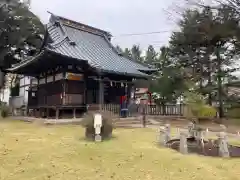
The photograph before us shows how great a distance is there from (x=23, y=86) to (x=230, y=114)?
22.5 meters

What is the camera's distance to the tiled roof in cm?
1768

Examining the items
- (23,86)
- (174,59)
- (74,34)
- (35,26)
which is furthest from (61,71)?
(23,86)

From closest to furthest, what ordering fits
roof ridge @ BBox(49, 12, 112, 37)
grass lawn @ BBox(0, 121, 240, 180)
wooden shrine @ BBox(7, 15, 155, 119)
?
grass lawn @ BBox(0, 121, 240, 180)
wooden shrine @ BBox(7, 15, 155, 119)
roof ridge @ BBox(49, 12, 112, 37)

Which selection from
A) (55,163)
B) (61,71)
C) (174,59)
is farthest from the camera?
(174,59)

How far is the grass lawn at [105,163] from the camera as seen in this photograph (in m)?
5.69

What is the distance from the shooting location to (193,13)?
20484 millimetres

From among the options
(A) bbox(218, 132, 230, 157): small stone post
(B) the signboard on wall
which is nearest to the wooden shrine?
(B) the signboard on wall

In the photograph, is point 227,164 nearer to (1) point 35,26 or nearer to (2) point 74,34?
(2) point 74,34

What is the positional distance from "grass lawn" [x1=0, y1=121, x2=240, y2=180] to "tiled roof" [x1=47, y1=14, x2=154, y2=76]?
30.6 ft

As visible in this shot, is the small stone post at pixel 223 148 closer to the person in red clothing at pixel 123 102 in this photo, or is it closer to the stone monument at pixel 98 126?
the stone monument at pixel 98 126

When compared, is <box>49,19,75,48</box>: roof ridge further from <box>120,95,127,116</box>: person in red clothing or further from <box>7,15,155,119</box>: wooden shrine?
<box>120,95,127,116</box>: person in red clothing

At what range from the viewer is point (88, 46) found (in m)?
21.1

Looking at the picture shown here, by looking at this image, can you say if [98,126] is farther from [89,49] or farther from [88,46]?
[88,46]

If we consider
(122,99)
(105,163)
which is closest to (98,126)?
(105,163)
